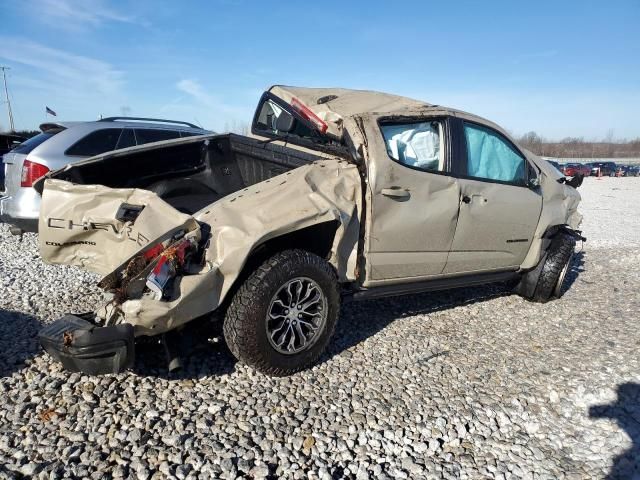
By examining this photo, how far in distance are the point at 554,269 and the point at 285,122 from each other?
10.8 feet

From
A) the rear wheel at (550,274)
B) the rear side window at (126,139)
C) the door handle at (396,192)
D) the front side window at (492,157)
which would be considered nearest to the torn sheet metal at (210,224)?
the door handle at (396,192)

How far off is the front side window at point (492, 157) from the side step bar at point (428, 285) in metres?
0.96

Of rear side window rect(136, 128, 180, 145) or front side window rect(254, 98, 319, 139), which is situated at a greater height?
front side window rect(254, 98, 319, 139)

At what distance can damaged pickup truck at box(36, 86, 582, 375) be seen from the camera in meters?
2.74

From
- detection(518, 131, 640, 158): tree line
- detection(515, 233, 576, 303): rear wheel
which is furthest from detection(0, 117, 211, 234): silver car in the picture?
detection(518, 131, 640, 158): tree line

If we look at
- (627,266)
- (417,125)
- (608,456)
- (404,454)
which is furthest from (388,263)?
(627,266)

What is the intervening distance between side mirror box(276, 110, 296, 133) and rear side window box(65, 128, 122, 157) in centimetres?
310

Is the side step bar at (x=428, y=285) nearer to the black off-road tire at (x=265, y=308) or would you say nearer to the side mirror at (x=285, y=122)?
the black off-road tire at (x=265, y=308)

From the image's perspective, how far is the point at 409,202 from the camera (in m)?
3.74

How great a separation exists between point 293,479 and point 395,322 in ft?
7.70

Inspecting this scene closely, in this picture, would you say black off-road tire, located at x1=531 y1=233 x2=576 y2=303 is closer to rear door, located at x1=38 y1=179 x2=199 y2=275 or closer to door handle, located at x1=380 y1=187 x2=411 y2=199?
door handle, located at x1=380 y1=187 x2=411 y2=199

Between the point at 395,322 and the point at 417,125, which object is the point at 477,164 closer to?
the point at 417,125

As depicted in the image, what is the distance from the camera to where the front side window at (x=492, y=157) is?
434cm

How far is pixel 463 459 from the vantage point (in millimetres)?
2561
